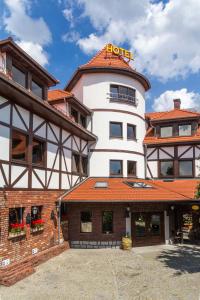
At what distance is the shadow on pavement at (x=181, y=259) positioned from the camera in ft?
44.2

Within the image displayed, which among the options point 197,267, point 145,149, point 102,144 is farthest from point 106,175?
point 197,267

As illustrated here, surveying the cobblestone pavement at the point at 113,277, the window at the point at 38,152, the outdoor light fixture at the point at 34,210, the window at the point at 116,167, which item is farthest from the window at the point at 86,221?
the window at the point at 116,167

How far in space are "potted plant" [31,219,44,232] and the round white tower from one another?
316 inches

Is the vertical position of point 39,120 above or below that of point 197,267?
above

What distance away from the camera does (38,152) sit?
15.4 m

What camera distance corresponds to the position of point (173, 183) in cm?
2308

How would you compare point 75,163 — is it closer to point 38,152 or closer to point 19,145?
point 38,152

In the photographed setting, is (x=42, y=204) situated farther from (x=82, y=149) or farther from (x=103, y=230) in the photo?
(x=82, y=149)

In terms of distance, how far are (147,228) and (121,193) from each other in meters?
2.95

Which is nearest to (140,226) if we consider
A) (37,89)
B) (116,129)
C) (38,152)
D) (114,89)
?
(116,129)

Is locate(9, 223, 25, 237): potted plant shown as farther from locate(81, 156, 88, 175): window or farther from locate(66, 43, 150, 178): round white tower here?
locate(66, 43, 150, 178): round white tower

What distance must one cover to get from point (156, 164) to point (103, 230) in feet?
28.4

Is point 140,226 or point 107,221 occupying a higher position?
point 107,221

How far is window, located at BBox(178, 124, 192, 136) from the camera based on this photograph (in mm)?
24850
